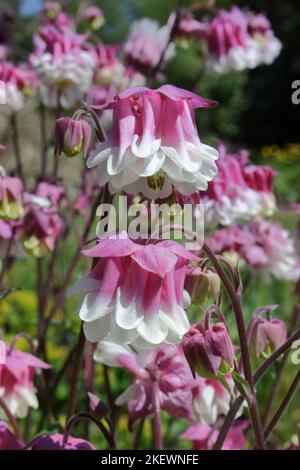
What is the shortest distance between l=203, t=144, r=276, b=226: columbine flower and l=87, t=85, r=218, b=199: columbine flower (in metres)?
0.59

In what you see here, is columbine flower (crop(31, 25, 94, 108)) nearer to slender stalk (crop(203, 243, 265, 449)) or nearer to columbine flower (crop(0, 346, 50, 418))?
columbine flower (crop(0, 346, 50, 418))

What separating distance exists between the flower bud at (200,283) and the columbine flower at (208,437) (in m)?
0.37

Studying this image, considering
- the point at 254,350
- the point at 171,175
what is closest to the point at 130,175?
the point at 171,175

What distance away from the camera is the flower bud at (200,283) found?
97cm

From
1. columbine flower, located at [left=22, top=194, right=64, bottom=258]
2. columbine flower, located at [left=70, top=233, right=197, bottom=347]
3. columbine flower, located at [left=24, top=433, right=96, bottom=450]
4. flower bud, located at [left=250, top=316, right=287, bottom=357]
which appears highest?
columbine flower, located at [left=22, top=194, right=64, bottom=258]

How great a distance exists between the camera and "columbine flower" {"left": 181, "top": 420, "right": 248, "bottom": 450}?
1.25 metres

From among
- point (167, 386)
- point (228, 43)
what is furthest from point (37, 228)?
point (228, 43)

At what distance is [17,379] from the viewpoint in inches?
48.2

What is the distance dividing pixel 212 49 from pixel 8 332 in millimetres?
1527

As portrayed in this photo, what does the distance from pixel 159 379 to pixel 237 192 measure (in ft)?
1.79

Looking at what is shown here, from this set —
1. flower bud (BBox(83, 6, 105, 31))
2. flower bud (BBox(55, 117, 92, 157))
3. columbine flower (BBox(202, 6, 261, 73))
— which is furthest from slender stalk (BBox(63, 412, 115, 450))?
flower bud (BBox(83, 6, 105, 31))

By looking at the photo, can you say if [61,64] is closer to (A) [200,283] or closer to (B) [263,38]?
(B) [263,38]

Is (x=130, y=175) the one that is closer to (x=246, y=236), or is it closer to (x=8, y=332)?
(x=246, y=236)

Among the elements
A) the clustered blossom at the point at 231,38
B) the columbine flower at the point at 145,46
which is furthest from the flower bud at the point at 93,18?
the clustered blossom at the point at 231,38
